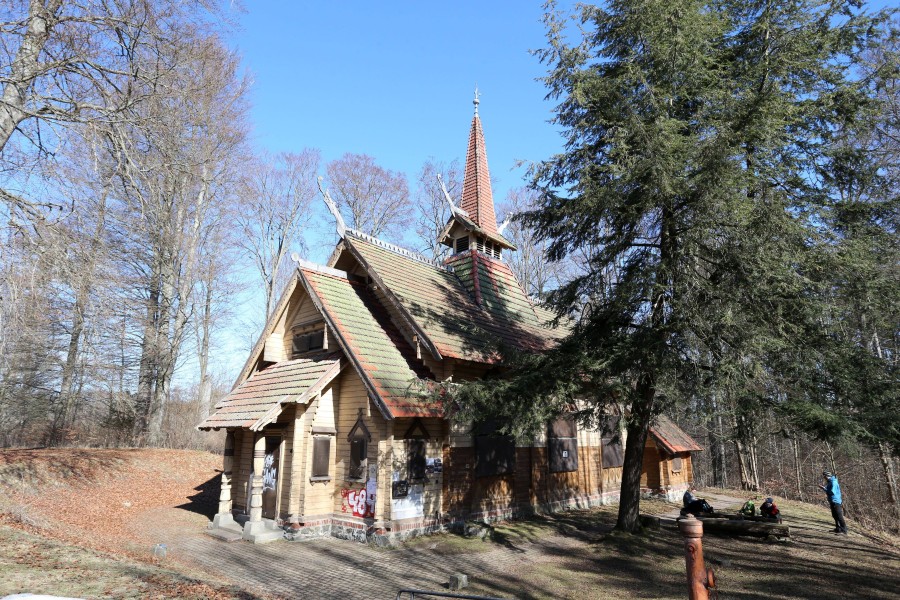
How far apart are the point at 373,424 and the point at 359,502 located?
1843 mm

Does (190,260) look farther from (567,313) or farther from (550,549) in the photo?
(550,549)

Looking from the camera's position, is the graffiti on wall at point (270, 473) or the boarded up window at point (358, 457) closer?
the boarded up window at point (358, 457)

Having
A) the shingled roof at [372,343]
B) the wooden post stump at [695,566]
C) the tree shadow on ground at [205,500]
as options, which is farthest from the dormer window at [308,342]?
the wooden post stump at [695,566]

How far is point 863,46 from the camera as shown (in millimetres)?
11172

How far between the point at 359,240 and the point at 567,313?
7.08 meters

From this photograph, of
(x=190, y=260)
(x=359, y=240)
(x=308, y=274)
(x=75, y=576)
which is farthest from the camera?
(x=190, y=260)

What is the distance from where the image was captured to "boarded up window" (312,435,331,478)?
12.5 m

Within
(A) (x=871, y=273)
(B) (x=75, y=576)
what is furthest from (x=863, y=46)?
(B) (x=75, y=576)

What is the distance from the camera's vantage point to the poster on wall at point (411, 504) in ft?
38.6

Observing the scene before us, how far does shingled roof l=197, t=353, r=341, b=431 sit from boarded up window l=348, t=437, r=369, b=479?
1618 mm

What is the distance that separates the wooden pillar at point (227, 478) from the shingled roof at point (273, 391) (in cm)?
94

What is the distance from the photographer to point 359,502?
476 inches

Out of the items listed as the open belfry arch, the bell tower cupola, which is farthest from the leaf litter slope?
the bell tower cupola

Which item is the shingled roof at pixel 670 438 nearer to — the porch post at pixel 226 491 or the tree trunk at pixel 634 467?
the tree trunk at pixel 634 467
